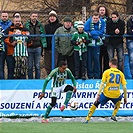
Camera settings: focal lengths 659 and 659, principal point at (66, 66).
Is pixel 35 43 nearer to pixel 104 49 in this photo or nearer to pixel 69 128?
pixel 104 49

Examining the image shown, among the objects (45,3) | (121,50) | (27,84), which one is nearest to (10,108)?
(27,84)

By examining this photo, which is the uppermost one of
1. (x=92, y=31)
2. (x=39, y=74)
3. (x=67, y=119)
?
(x=92, y=31)

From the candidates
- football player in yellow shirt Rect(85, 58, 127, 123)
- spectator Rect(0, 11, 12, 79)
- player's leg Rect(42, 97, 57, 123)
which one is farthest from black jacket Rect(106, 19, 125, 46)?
spectator Rect(0, 11, 12, 79)

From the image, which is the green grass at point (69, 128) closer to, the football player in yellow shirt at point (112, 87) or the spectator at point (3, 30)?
the football player in yellow shirt at point (112, 87)

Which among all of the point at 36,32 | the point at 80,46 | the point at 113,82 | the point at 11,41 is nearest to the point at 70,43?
the point at 80,46

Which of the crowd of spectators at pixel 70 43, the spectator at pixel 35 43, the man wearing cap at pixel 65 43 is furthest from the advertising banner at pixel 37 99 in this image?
the man wearing cap at pixel 65 43

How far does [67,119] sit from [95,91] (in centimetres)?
130

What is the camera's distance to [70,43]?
20812 mm

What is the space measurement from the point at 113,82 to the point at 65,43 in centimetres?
230

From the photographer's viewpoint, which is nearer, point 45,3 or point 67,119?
point 67,119

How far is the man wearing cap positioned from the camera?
20.8 metres

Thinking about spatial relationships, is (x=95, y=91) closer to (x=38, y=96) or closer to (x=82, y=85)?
(x=82, y=85)

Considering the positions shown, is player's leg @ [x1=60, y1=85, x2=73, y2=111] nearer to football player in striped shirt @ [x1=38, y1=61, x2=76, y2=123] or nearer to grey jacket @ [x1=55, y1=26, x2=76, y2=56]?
football player in striped shirt @ [x1=38, y1=61, x2=76, y2=123]

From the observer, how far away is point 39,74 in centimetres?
2152
